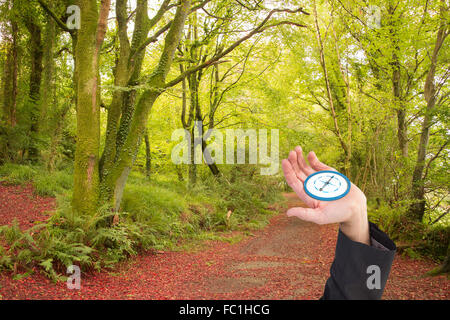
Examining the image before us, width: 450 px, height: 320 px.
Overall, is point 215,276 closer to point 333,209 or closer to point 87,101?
point 87,101

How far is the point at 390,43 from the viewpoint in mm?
9008

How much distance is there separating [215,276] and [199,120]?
9.91m

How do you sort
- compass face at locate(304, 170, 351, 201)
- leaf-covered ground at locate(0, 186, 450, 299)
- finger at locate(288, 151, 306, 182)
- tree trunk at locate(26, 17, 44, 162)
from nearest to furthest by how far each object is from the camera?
1. compass face at locate(304, 170, 351, 201)
2. finger at locate(288, 151, 306, 182)
3. leaf-covered ground at locate(0, 186, 450, 299)
4. tree trunk at locate(26, 17, 44, 162)

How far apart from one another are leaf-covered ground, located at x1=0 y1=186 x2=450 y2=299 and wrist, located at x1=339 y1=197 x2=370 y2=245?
421 centimetres

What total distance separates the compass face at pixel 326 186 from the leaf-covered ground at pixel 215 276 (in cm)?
419

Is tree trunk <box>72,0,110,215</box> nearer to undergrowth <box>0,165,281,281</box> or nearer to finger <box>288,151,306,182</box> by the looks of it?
undergrowth <box>0,165,281,281</box>

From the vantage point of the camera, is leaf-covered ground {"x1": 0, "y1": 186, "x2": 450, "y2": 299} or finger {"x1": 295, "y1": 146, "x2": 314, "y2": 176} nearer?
finger {"x1": 295, "y1": 146, "x2": 314, "y2": 176}

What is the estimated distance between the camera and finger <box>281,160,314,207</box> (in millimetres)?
1518

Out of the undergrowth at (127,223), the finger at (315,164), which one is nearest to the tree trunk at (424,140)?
the undergrowth at (127,223)

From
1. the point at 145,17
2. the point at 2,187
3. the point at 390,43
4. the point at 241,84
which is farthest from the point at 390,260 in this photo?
the point at 241,84

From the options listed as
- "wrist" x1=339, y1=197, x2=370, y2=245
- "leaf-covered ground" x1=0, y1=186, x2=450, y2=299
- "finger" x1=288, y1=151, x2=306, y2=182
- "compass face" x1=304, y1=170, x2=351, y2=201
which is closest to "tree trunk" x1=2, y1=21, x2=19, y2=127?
"leaf-covered ground" x1=0, y1=186, x2=450, y2=299

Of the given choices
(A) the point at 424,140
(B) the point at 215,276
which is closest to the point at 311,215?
(B) the point at 215,276

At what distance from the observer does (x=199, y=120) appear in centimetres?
1523

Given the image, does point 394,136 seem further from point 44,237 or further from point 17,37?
point 17,37
